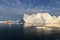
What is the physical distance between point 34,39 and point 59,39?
742 cm

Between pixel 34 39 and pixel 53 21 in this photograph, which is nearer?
pixel 34 39

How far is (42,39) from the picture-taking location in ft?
182

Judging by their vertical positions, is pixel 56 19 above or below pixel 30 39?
above

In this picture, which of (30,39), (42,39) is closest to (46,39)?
(42,39)

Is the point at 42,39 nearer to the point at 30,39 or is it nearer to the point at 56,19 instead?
the point at 30,39

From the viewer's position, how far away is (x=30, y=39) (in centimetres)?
5506

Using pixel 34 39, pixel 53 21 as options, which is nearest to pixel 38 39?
pixel 34 39

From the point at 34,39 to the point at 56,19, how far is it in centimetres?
14678

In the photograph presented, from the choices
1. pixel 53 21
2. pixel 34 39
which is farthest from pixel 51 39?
pixel 53 21

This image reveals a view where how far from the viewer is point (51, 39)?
55406mm

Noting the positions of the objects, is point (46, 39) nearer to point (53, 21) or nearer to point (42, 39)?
point (42, 39)

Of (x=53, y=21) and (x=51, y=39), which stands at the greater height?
(x=53, y=21)

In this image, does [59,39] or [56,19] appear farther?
[56,19]

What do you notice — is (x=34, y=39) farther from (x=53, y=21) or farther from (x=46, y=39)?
(x=53, y=21)
